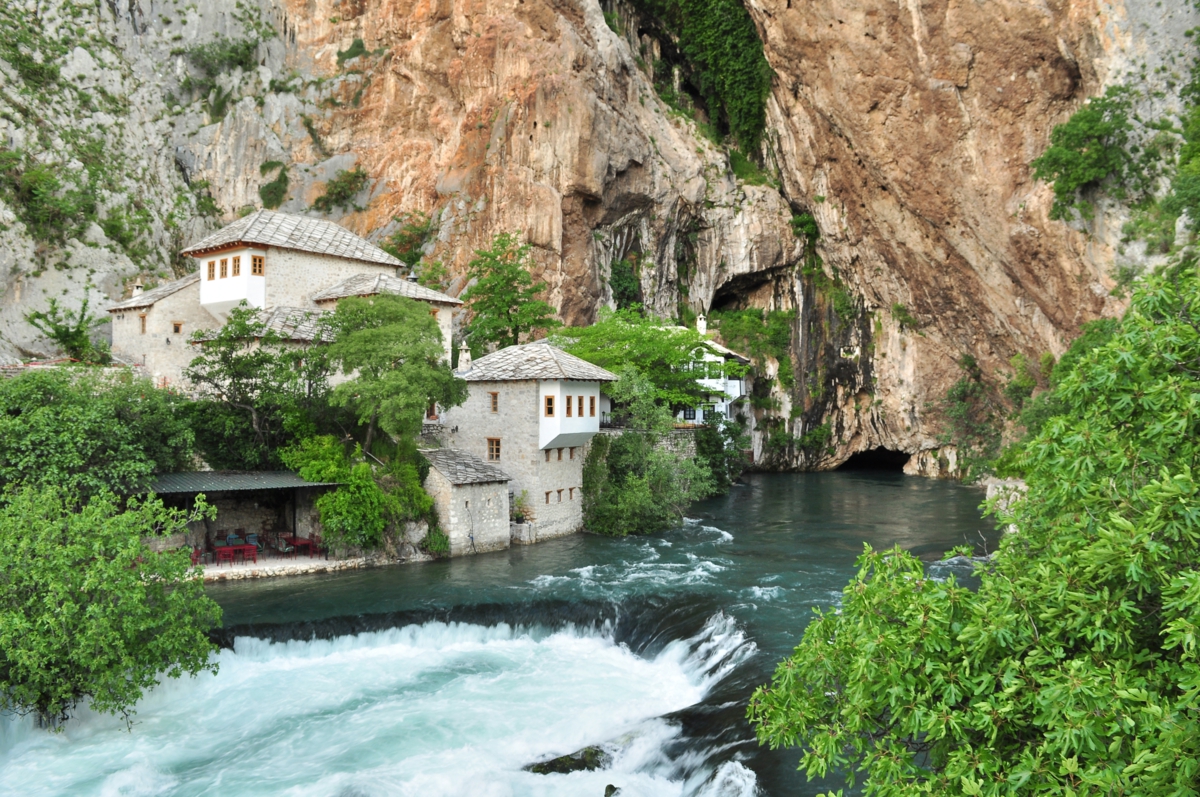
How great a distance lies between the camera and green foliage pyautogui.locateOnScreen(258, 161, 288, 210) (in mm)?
45906

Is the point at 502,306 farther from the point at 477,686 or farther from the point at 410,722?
the point at 410,722

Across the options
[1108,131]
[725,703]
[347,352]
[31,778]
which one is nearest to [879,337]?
[1108,131]

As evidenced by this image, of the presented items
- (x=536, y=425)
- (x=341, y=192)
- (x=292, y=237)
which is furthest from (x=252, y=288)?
(x=341, y=192)

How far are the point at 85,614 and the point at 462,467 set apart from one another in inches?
513

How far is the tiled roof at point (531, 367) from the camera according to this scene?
25.3 m

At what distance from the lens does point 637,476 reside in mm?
28516

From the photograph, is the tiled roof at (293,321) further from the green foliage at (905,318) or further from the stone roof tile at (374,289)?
the green foliage at (905,318)

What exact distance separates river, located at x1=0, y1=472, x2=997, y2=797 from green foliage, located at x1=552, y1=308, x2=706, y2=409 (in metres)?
11.8

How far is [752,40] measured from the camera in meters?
48.3

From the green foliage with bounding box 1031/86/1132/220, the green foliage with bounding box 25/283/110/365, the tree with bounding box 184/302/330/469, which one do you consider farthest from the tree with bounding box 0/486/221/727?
the green foliage with bounding box 1031/86/1132/220

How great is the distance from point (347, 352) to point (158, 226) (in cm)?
2556

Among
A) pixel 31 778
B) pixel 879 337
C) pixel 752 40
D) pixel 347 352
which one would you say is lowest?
pixel 31 778

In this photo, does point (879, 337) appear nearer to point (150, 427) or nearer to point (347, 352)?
point (347, 352)

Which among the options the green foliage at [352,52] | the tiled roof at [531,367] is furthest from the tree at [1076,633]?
the green foliage at [352,52]
